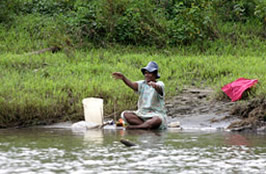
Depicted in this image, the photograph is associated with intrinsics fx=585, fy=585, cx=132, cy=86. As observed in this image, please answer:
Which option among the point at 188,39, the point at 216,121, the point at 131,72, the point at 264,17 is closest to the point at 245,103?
the point at 216,121

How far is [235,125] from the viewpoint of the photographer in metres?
9.09

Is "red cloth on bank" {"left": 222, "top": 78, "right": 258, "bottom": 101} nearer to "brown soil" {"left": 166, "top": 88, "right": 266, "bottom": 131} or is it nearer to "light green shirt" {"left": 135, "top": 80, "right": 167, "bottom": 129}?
"brown soil" {"left": 166, "top": 88, "right": 266, "bottom": 131}

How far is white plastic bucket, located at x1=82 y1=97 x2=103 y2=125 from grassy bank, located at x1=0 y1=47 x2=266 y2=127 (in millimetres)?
561

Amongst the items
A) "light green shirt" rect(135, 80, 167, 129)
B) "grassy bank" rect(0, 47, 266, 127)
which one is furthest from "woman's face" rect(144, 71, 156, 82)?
"grassy bank" rect(0, 47, 266, 127)

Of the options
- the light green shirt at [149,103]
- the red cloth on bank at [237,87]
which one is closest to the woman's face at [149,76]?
the light green shirt at [149,103]

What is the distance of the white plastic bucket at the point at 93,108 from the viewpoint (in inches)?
373

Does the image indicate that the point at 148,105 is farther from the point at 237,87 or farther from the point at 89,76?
the point at 89,76

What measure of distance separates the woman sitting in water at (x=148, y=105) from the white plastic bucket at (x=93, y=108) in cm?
49

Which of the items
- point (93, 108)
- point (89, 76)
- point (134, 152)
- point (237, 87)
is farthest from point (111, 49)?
point (134, 152)

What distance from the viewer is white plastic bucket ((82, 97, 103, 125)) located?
9.47m

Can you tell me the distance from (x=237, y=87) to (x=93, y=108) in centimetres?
257

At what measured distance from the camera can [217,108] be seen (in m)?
10.1

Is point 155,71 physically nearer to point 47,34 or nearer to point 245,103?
point 245,103

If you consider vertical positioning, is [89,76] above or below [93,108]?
above
